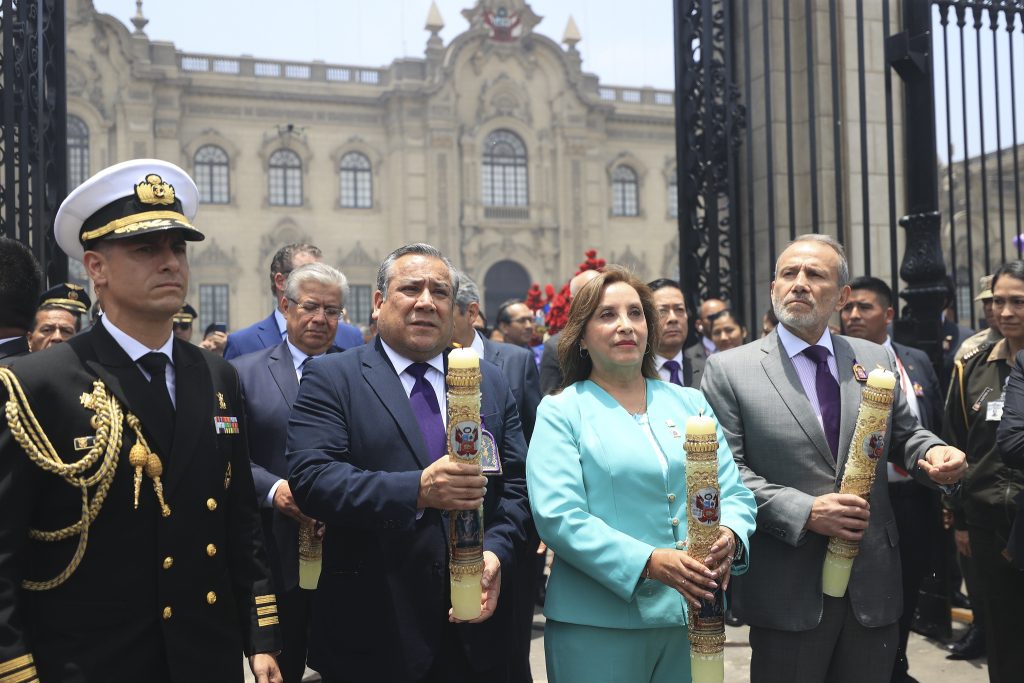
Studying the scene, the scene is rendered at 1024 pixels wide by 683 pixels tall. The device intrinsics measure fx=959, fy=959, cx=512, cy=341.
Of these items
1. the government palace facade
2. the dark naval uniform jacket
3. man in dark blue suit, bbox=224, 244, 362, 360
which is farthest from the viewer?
the government palace facade

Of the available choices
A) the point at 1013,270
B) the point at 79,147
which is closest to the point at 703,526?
the point at 1013,270

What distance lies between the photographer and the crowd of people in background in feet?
7.69

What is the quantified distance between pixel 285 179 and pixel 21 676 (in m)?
32.9

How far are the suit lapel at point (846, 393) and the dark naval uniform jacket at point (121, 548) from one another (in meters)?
2.08

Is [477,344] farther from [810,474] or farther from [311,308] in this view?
[810,474]

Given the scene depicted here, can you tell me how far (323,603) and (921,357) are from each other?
3.57 meters

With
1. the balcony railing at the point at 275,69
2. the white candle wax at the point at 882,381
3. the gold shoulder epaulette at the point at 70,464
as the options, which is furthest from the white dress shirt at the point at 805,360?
the balcony railing at the point at 275,69

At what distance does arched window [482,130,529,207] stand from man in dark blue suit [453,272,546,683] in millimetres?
30746

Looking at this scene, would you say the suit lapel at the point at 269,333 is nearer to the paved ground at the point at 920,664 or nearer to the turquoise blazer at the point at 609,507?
the paved ground at the point at 920,664

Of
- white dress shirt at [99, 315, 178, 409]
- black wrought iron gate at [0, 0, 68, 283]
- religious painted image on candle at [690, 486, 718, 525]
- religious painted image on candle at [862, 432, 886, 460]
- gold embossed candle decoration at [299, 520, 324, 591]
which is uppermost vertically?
black wrought iron gate at [0, 0, 68, 283]

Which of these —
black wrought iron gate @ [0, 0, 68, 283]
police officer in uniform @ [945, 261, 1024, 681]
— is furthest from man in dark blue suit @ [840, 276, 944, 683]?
black wrought iron gate @ [0, 0, 68, 283]

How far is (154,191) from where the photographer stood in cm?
257

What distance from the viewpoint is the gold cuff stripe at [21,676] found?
6.93 feet

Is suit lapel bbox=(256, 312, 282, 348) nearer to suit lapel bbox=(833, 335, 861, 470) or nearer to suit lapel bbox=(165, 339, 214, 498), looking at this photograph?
suit lapel bbox=(165, 339, 214, 498)
